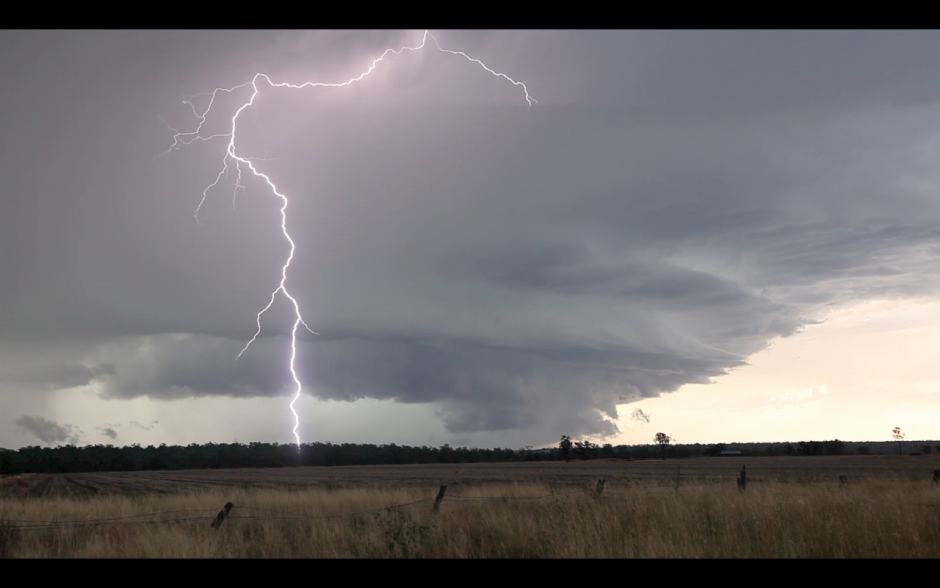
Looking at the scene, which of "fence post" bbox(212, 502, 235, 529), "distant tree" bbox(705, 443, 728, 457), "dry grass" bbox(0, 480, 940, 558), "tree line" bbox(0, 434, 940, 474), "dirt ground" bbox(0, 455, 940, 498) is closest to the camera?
"dry grass" bbox(0, 480, 940, 558)

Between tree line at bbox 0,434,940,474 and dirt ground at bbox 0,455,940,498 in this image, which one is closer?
dirt ground at bbox 0,455,940,498

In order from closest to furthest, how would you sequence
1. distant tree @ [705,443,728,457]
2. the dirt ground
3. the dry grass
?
the dry grass → the dirt ground → distant tree @ [705,443,728,457]

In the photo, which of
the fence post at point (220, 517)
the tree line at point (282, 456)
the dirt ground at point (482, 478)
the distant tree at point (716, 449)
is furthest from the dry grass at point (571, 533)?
the distant tree at point (716, 449)

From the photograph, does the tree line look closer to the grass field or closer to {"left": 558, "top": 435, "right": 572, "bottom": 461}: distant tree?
{"left": 558, "top": 435, "right": 572, "bottom": 461}: distant tree

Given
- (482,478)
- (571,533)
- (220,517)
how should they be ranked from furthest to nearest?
1. (482,478)
2. (220,517)
3. (571,533)

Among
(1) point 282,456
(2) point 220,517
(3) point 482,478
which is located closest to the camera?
(2) point 220,517

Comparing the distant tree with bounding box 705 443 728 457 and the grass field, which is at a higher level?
the grass field

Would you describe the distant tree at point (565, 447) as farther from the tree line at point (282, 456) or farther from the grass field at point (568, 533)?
the grass field at point (568, 533)

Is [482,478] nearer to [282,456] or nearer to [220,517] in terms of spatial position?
[220,517]

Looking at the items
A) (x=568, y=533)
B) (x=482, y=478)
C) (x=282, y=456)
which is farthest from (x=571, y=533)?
(x=282, y=456)

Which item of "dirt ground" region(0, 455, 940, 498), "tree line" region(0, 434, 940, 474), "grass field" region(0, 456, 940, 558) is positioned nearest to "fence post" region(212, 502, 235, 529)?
"grass field" region(0, 456, 940, 558)

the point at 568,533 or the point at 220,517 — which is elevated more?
the point at 568,533
